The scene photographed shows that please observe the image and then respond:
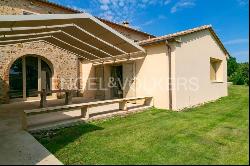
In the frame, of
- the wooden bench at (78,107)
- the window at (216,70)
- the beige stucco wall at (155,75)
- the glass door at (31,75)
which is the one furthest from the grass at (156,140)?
the glass door at (31,75)

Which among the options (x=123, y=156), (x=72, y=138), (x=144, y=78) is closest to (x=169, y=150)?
(x=123, y=156)

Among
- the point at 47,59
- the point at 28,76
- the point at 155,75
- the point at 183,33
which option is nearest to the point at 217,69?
the point at 183,33

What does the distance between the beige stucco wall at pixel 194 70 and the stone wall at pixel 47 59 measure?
28.8 feet

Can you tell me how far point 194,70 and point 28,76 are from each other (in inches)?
413

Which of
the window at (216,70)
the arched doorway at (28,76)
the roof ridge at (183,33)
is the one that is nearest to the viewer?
the roof ridge at (183,33)

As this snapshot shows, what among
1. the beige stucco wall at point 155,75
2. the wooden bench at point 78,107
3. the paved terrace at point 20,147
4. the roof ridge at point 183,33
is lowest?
the paved terrace at point 20,147

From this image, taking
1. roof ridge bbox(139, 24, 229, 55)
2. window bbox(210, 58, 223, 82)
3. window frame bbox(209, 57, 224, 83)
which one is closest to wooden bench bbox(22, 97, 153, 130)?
roof ridge bbox(139, 24, 229, 55)

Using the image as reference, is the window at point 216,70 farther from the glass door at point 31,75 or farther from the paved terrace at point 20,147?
the glass door at point 31,75

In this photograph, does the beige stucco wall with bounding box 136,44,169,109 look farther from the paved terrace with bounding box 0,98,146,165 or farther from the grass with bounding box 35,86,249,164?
the paved terrace with bounding box 0,98,146,165

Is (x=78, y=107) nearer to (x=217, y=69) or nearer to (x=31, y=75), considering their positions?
(x=31, y=75)

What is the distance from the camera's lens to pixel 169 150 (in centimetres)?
532

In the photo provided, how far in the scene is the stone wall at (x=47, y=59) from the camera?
13.5 meters

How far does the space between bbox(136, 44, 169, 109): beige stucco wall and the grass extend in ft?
5.47

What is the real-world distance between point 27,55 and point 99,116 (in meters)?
8.46
